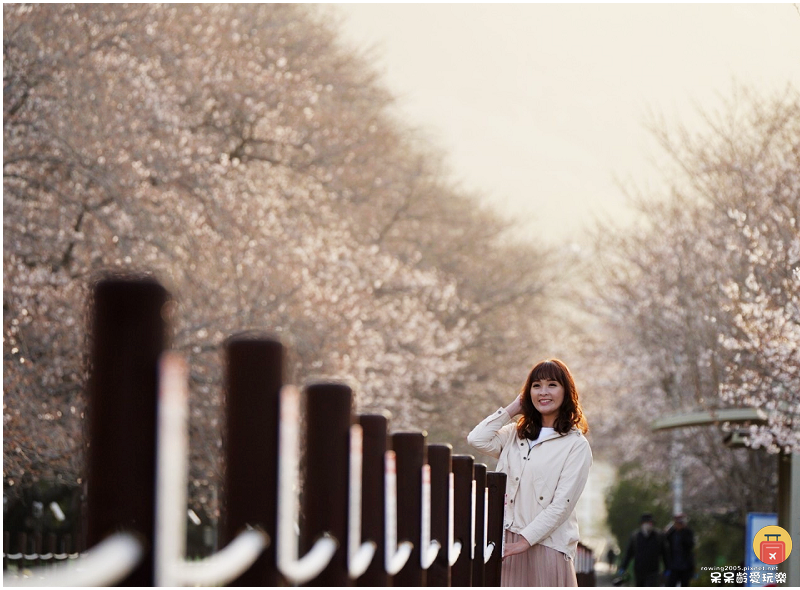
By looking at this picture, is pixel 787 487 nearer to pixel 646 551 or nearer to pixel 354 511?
pixel 646 551

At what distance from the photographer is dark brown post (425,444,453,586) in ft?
11.6

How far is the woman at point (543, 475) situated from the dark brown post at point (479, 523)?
2.37ft

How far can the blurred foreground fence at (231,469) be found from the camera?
130cm

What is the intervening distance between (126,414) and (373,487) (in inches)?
50.5

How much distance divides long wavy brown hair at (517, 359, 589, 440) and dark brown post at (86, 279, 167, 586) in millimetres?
4242

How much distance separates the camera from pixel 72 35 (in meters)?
18.3

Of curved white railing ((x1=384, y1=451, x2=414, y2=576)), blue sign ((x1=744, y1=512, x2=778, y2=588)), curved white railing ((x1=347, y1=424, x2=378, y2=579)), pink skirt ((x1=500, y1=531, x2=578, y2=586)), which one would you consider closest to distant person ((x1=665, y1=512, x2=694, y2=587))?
blue sign ((x1=744, y1=512, x2=778, y2=588))

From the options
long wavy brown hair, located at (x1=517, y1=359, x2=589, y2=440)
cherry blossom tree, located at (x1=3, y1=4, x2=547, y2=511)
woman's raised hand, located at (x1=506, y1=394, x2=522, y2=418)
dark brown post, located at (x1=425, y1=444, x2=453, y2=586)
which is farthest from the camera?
cherry blossom tree, located at (x1=3, y1=4, x2=547, y2=511)

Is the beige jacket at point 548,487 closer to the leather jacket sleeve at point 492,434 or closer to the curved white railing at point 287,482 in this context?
the leather jacket sleeve at point 492,434

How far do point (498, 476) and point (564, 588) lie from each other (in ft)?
1.64

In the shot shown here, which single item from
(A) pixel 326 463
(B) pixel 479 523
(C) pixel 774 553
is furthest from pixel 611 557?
(A) pixel 326 463

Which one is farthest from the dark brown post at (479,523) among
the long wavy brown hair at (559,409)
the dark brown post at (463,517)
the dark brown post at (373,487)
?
the dark brown post at (373,487)

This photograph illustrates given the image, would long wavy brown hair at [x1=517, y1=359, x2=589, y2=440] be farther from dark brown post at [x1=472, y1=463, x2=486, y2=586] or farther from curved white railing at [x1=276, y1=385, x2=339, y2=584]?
curved white railing at [x1=276, y1=385, x2=339, y2=584]

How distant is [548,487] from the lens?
5.32 metres
